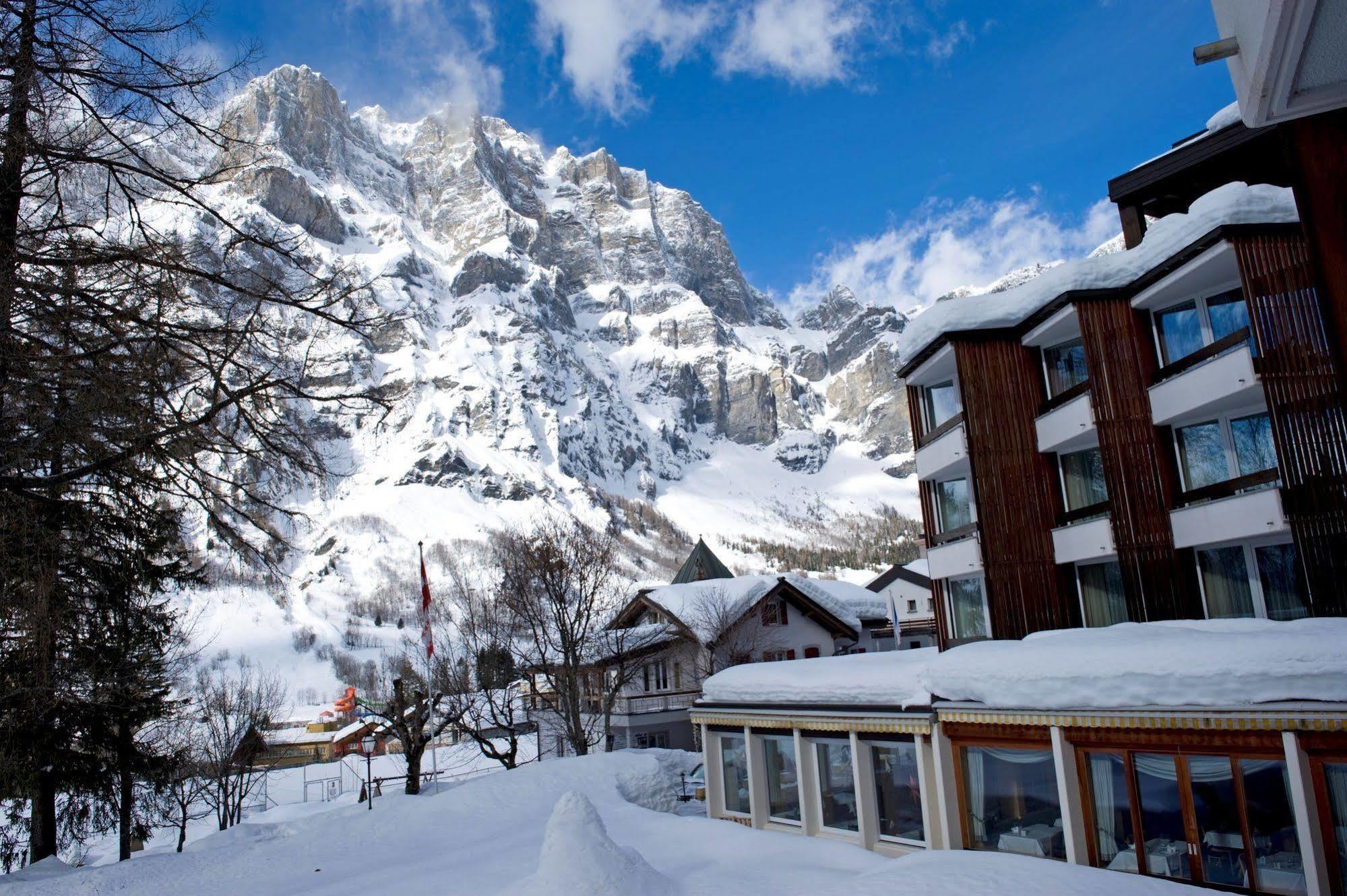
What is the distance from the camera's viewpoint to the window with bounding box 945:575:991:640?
2039 cm

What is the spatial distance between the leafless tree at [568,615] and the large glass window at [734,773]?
48.0 feet

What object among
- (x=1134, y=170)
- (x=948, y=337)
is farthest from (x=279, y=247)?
(x=1134, y=170)

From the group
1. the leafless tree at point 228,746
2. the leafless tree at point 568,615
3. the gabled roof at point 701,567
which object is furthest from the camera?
the gabled roof at point 701,567

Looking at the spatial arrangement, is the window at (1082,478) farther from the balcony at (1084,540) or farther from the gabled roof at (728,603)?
the gabled roof at (728,603)

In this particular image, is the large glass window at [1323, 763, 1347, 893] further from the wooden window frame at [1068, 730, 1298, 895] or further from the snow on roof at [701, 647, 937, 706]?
the snow on roof at [701, 647, 937, 706]

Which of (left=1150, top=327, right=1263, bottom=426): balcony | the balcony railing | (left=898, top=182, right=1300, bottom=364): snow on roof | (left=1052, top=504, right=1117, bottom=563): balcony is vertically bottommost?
(left=1052, top=504, right=1117, bottom=563): balcony

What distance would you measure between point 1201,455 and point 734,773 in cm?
1113

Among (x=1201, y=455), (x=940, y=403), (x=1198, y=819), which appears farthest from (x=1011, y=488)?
(x=1198, y=819)

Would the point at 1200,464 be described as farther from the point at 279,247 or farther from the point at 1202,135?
the point at 279,247

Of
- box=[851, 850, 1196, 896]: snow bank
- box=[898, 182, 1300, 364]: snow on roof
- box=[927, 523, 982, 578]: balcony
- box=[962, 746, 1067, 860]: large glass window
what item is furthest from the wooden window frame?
box=[927, 523, 982, 578]: balcony

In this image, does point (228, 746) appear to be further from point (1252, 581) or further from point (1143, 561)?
point (1252, 581)

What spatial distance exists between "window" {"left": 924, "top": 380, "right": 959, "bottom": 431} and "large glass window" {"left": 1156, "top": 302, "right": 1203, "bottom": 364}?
4987 mm

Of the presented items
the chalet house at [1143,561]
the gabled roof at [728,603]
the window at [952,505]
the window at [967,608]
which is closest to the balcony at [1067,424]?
the chalet house at [1143,561]

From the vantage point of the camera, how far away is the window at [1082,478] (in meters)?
18.6
